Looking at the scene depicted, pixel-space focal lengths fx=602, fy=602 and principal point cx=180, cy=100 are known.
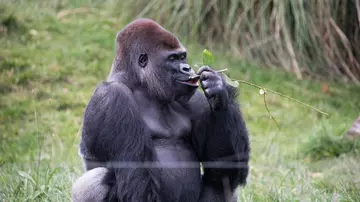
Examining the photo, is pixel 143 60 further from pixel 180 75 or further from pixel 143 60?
pixel 180 75

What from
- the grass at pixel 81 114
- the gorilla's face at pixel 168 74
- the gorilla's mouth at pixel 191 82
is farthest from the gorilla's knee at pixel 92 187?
the grass at pixel 81 114

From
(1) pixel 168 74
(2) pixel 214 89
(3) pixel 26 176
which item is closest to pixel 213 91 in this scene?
(2) pixel 214 89

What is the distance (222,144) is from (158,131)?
0.34 m

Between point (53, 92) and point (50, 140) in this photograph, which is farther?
point (53, 92)

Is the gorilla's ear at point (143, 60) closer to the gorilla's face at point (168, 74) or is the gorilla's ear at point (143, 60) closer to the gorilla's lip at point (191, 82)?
the gorilla's face at point (168, 74)

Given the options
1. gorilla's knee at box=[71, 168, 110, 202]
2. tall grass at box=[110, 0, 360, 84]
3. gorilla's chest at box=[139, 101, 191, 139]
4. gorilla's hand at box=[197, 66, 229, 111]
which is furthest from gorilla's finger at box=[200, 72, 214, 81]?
tall grass at box=[110, 0, 360, 84]

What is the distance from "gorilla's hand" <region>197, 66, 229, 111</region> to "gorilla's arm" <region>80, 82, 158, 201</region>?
0.36 metres

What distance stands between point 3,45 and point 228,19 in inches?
105

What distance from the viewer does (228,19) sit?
736 cm

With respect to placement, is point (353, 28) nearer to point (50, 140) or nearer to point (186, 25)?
point (186, 25)

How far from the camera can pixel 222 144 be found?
3.10 meters

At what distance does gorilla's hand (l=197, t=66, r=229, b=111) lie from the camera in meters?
2.95

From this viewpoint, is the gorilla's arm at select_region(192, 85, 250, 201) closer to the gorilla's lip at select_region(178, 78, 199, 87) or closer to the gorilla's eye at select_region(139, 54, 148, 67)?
the gorilla's lip at select_region(178, 78, 199, 87)

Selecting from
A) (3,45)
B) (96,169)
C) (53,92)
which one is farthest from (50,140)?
(96,169)
